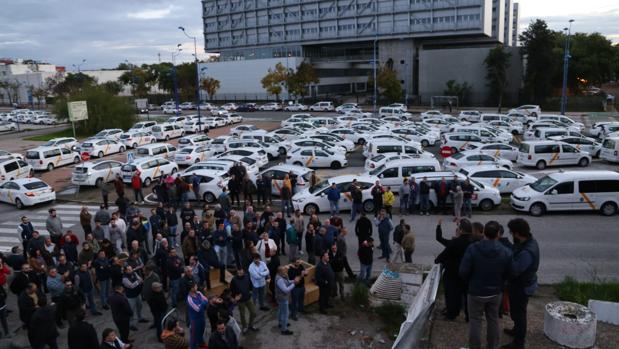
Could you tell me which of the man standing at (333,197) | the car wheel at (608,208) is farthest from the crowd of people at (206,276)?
the car wheel at (608,208)

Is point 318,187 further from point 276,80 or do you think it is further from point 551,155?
point 276,80

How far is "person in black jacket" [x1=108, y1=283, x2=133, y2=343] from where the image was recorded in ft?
31.0

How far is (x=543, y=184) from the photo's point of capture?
1894 cm

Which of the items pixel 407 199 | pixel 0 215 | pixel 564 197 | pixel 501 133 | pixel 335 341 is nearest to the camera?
pixel 335 341

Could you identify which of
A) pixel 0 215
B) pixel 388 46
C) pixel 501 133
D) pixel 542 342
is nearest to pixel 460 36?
pixel 388 46

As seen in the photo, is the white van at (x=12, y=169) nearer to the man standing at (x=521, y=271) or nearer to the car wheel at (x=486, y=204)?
the car wheel at (x=486, y=204)

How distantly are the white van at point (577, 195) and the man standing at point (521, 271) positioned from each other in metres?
12.4

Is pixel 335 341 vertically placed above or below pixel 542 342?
below

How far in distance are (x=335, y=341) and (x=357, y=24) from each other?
85395mm

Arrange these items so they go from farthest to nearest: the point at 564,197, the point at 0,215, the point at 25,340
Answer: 1. the point at 0,215
2. the point at 564,197
3. the point at 25,340

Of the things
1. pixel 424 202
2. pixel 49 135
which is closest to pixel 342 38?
pixel 49 135

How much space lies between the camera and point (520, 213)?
62.5ft

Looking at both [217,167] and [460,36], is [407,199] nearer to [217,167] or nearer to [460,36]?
[217,167]

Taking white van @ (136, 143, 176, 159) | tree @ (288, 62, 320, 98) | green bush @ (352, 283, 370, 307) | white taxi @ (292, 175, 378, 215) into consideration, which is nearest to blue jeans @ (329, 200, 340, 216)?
white taxi @ (292, 175, 378, 215)
